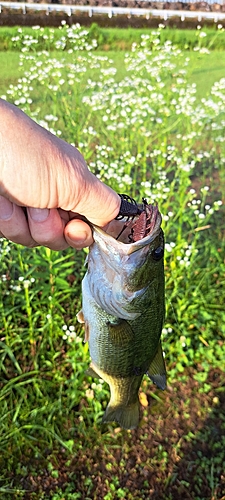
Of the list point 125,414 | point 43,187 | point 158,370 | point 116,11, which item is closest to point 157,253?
point 43,187

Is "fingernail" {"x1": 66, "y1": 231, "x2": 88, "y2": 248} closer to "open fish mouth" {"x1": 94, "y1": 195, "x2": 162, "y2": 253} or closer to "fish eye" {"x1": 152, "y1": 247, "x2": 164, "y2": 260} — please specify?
"open fish mouth" {"x1": 94, "y1": 195, "x2": 162, "y2": 253}

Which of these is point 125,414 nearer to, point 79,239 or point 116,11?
point 79,239

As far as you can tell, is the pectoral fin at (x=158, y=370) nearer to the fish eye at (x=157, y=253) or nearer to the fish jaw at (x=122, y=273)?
the fish jaw at (x=122, y=273)

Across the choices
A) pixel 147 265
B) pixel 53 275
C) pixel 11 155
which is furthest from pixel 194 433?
pixel 11 155

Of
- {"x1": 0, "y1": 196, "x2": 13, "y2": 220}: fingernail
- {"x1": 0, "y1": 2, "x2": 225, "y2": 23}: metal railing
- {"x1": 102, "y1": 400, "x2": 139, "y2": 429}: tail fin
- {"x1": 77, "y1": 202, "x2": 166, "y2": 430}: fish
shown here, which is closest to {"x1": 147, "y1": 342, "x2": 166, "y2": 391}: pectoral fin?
{"x1": 77, "y1": 202, "x2": 166, "y2": 430}: fish

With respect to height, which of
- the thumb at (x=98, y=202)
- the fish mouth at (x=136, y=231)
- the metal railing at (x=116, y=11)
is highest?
the metal railing at (x=116, y=11)

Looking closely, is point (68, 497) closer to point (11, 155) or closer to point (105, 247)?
point (105, 247)

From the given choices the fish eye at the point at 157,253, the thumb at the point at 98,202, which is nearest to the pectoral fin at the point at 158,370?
the fish eye at the point at 157,253
